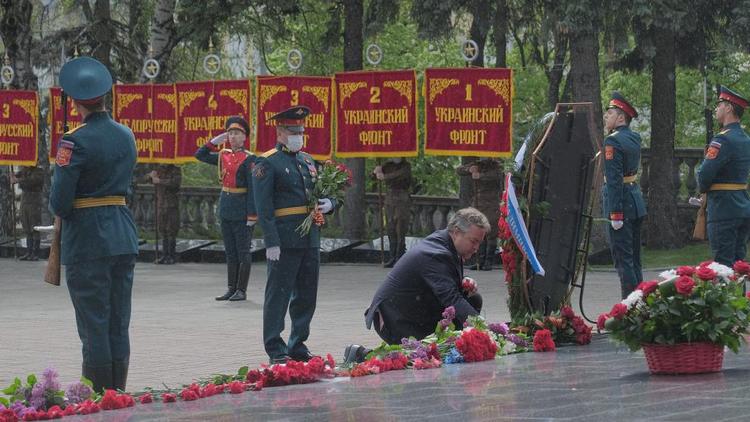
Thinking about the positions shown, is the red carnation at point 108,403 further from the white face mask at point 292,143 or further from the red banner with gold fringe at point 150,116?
the red banner with gold fringe at point 150,116

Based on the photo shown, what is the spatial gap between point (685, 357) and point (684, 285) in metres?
0.43

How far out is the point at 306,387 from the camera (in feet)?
31.6

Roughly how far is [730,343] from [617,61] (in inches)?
718

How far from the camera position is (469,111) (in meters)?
21.0

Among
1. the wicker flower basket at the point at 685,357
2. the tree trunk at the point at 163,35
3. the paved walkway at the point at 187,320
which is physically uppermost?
the tree trunk at the point at 163,35

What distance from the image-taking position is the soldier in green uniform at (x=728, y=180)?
13609 mm

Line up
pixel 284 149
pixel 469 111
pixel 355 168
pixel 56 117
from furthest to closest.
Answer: pixel 355 168 < pixel 56 117 < pixel 469 111 < pixel 284 149

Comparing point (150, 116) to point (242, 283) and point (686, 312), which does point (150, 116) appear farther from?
point (686, 312)

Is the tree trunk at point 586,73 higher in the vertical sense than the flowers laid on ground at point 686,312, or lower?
higher

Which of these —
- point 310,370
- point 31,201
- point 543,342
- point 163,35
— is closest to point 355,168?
point 163,35

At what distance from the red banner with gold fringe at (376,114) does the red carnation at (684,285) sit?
41.0 ft

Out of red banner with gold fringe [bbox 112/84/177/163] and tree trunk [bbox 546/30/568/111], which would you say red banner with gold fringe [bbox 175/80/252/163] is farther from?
tree trunk [bbox 546/30/568/111]

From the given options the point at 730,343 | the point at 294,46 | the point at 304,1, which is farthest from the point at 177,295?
the point at 294,46

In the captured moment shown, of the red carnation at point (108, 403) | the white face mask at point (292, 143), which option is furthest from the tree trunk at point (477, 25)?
the red carnation at point (108, 403)
